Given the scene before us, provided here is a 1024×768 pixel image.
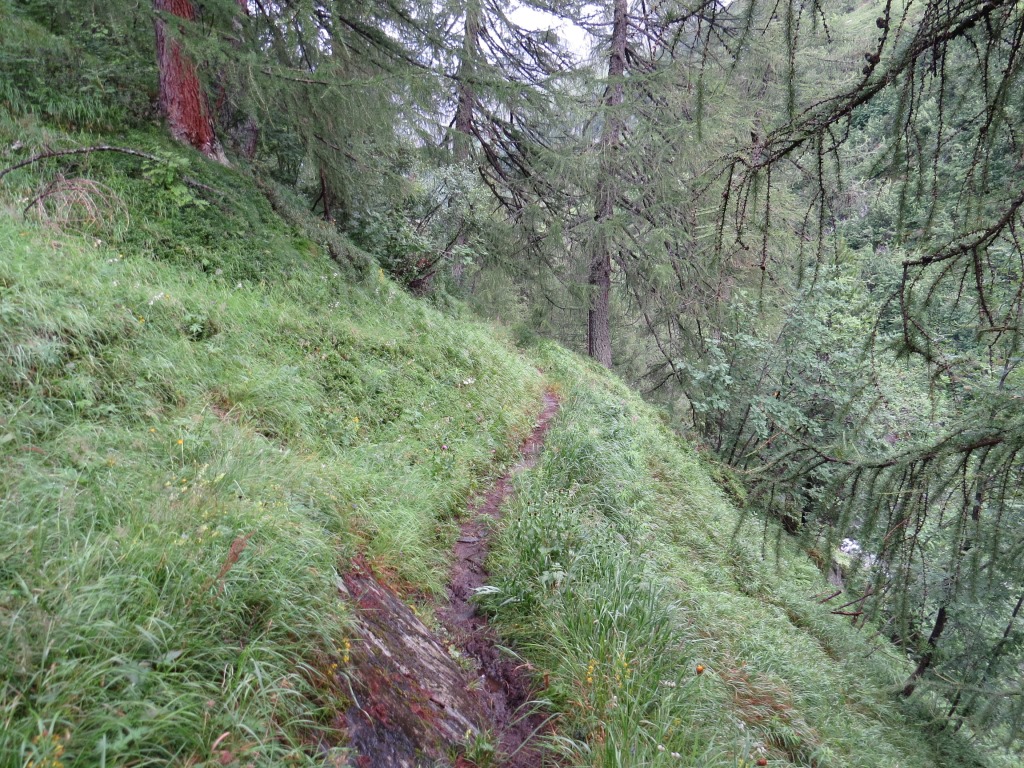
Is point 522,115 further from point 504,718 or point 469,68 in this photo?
point 504,718

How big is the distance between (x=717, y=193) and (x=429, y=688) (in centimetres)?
963

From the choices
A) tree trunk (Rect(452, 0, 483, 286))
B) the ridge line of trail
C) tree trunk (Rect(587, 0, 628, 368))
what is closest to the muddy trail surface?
the ridge line of trail

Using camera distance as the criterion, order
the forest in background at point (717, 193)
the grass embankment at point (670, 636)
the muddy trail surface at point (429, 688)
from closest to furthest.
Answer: the muddy trail surface at point (429, 688), the forest in background at point (717, 193), the grass embankment at point (670, 636)

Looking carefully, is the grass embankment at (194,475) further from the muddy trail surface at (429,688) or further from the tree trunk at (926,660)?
the tree trunk at (926,660)

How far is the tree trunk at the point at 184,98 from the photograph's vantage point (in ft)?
18.5

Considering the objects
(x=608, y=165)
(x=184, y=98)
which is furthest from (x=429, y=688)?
(x=608, y=165)

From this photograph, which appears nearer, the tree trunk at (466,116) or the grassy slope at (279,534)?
the grassy slope at (279,534)

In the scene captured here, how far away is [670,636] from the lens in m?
3.23

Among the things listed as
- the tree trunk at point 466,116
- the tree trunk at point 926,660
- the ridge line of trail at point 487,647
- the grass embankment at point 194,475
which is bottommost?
the ridge line of trail at point 487,647

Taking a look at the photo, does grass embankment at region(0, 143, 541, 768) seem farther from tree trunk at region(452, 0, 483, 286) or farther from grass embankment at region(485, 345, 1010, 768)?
tree trunk at region(452, 0, 483, 286)

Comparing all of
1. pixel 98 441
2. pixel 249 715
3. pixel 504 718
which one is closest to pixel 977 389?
pixel 504 718

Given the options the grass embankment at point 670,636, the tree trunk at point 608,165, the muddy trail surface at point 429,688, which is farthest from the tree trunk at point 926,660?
the tree trunk at point 608,165

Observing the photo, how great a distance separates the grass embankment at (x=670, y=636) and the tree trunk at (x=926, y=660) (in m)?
0.21

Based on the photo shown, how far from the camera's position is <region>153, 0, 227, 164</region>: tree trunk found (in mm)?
5625
